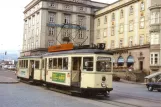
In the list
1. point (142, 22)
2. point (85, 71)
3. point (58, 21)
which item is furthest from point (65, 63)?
point (58, 21)

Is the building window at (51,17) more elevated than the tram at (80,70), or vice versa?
the building window at (51,17)

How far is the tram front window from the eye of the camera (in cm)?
1764

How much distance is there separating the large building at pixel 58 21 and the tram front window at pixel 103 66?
47.5 metres

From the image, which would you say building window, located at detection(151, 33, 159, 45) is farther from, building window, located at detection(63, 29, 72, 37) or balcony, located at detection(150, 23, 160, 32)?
building window, located at detection(63, 29, 72, 37)

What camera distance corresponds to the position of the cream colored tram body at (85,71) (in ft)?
57.3

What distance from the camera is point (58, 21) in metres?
69.6

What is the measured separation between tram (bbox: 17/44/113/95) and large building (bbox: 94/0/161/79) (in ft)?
86.1

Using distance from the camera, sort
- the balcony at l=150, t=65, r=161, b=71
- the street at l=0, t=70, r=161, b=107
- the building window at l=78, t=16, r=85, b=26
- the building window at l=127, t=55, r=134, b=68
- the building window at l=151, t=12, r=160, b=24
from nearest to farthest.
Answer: the street at l=0, t=70, r=161, b=107 < the balcony at l=150, t=65, r=161, b=71 < the building window at l=151, t=12, r=160, b=24 < the building window at l=127, t=55, r=134, b=68 < the building window at l=78, t=16, r=85, b=26

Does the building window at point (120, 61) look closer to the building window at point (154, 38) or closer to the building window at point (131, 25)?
the building window at point (131, 25)

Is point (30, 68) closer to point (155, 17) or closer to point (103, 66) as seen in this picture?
point (103, 66)

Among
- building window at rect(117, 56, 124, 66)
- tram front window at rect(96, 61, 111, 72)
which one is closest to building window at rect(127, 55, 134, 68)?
building window at rect(117, 56, 124, 66)

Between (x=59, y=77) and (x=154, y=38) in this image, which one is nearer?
(x=59, y=77)

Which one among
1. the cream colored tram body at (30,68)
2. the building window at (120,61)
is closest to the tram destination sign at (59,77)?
the cream colored tram body at (30,68)

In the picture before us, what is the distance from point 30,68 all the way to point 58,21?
41.2m
